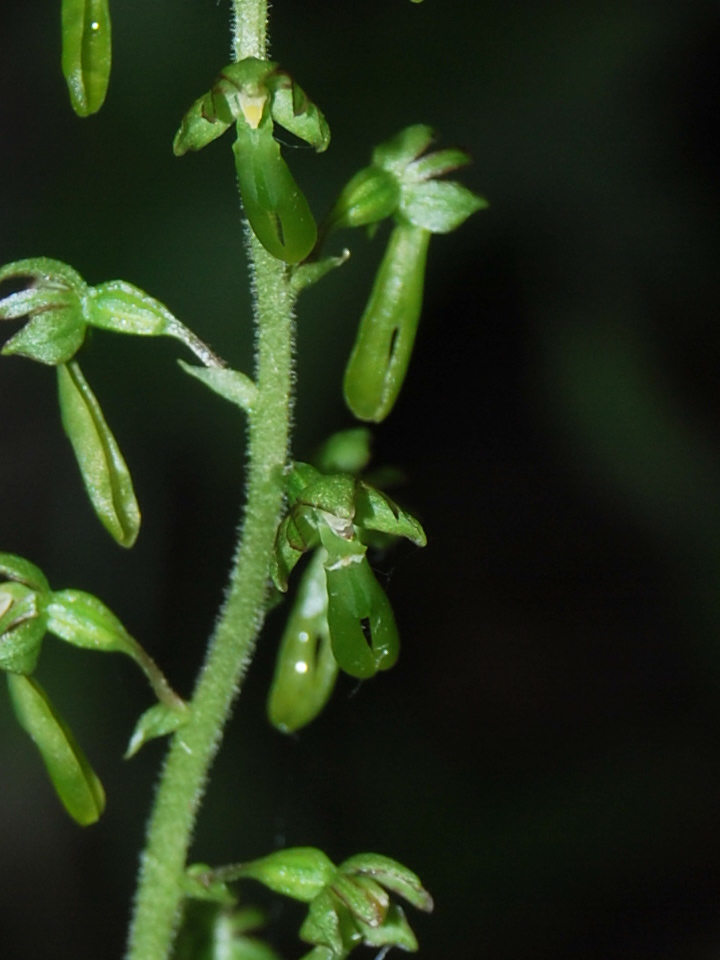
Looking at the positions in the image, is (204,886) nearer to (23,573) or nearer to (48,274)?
(23,573)

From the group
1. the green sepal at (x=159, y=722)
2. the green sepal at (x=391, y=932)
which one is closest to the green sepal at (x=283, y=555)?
the green sepal at (x=159, y=722)

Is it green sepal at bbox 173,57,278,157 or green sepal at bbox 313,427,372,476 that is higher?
green sepal at bbox 173,57,278,157

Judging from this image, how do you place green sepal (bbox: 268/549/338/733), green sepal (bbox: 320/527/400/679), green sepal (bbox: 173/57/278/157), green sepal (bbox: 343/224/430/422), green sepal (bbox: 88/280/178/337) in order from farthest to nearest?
1. green sepal (bbox: 268/549/338/733)
2. green sepal (bbox: 343/224/430/422)
3. green sepal (bbox: 88/280/178/337)
4. green sepal (bbox: 320/527/400/679)
5. green sepal (bbox: 173/57/278/157)

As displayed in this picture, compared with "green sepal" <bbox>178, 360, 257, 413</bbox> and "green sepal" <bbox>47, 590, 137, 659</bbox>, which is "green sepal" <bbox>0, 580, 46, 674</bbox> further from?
"green sepal" <bbox>178, 360, 257, 413</bbox>

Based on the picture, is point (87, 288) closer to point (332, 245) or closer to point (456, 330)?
point (332, 245)

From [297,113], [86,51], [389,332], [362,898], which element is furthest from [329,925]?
[86,51]

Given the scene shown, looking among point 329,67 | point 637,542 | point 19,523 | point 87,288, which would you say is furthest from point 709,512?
point 87,288

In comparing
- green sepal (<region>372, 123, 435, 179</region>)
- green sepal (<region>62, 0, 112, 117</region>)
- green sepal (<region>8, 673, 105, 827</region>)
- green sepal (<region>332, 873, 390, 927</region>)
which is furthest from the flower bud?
green sepal (<region>332, 873, 390, 927</region>)

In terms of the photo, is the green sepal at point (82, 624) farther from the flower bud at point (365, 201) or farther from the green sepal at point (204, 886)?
the flower bud at point (365, 201)
